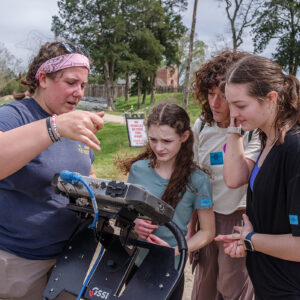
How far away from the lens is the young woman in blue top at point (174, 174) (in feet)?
6.23

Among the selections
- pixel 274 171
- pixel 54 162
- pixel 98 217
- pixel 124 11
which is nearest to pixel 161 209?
pixel 98 217

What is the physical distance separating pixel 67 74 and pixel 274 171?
1.19 m

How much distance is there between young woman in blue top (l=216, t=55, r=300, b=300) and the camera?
1.39 m

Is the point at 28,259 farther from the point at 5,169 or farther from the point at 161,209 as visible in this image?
the point at 161,209

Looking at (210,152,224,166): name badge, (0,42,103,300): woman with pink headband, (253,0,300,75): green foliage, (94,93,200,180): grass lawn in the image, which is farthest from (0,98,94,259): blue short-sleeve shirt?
(253,0,300,75): green foliage

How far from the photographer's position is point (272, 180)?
4.72 feet

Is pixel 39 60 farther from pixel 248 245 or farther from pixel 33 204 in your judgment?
pixel 248 245

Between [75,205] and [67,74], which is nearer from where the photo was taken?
[75,205]

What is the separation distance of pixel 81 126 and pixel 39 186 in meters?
0.60

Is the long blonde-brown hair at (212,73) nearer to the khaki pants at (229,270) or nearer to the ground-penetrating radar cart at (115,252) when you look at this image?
the khaki pants at (229,270)

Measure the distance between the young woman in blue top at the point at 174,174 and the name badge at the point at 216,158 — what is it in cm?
18

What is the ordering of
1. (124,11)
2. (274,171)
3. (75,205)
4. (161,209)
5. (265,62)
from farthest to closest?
(124,11)
(265,62)
(274,171)
(75,205)
(161,209)

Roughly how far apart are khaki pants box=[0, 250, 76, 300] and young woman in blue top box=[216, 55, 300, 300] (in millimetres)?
1024

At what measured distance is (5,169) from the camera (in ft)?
4.17
